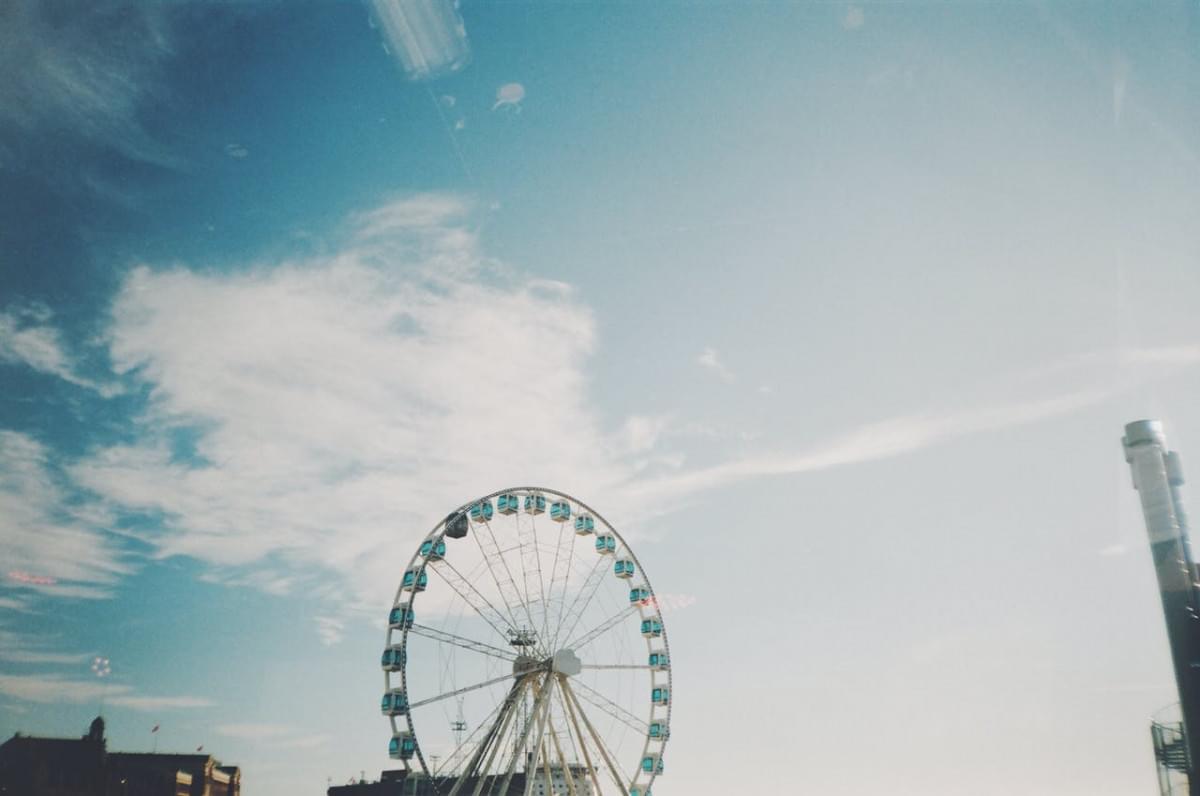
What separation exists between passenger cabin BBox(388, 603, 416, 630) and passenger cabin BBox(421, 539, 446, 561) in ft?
8.97

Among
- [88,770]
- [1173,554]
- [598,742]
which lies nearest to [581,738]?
[598,742]

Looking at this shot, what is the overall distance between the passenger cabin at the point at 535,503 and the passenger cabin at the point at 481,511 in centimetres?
245

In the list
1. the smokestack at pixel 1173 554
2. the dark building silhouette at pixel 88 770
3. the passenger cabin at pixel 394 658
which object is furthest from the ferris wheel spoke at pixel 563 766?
the dark building silhouette at pixel 88 770

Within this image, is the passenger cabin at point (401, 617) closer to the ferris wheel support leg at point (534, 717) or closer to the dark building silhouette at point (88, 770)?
the ferris wheel support leg at point (534, 717)

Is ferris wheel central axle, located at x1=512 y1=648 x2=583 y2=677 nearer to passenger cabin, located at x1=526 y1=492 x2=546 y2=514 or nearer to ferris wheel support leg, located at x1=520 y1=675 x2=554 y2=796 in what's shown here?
ferris wheel support leg, located at x1=520 y1=675 x2=554 y2=796

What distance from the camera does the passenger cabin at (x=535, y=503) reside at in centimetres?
4312

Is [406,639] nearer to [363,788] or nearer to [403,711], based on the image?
[403,711]

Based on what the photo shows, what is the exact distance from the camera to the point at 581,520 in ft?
145

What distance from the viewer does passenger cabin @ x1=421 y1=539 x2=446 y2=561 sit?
1556 inches

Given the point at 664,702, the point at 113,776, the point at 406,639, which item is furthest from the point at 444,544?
the point at 113,776

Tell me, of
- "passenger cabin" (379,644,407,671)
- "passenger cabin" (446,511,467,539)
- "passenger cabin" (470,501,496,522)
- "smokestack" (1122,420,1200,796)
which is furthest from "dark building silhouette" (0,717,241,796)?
"smokestack" (1122,420,1200,796)

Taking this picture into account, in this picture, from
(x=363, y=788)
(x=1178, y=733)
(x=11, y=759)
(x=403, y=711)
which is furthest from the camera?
(x=363, y=788)

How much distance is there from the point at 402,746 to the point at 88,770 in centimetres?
4384

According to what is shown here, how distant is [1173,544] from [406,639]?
33.9 meters
